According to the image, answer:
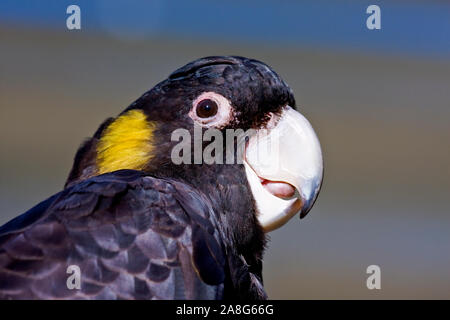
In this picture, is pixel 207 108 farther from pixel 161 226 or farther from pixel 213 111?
pixel 161 226

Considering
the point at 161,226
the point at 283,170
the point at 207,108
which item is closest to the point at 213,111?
the point at 207,108

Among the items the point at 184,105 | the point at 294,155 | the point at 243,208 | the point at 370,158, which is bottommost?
the point at 243,208

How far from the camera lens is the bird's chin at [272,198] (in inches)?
108

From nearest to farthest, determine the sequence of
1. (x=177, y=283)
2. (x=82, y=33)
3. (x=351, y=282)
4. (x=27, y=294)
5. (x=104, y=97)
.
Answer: (x=27, y=294) < (x=177, y=283) < (x=351, y=282) < (x=104, y=97) < (x=82, y=33)

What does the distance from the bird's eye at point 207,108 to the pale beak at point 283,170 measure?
194 millimetres

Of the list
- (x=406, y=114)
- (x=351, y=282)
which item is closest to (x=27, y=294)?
(x=351, y=282)

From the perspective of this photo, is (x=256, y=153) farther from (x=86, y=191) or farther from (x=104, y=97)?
(x=104, y=97)

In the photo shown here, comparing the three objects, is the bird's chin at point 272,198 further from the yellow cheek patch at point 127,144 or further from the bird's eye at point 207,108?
the yellow cheek patch at point 127,144

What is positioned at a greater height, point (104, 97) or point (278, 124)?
point (104, 97)

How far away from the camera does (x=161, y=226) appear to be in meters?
2.25

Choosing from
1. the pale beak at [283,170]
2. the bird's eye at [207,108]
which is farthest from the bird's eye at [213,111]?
the pale beak at [283,170]

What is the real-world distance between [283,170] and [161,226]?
25.5 inches
